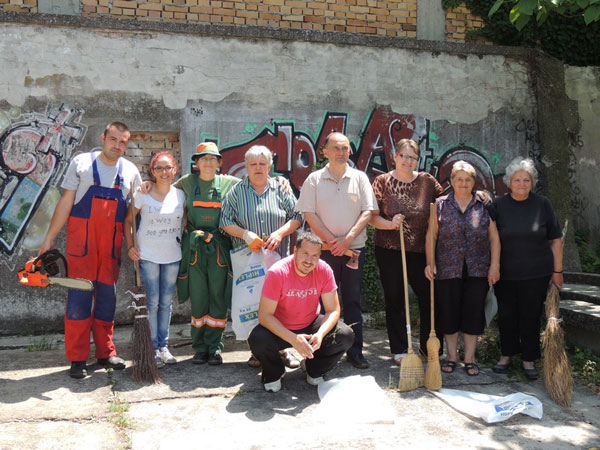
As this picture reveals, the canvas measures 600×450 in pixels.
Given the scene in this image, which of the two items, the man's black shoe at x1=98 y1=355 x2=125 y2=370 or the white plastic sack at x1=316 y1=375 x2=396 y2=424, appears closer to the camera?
the white plastic sack at x1=316 y1=375 x2=396 y2=424

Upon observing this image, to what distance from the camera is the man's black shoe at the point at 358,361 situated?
503cm

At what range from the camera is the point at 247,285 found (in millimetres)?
4824

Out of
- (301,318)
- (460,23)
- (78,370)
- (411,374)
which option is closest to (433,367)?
(411,374)

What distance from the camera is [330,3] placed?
8.40 meters

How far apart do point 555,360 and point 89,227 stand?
12.6 feet

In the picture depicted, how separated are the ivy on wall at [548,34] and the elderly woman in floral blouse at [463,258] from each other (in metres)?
4.70

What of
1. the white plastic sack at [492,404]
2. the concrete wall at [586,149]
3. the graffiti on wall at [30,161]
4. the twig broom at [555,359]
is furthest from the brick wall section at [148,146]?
the concrete wall at [586,149]

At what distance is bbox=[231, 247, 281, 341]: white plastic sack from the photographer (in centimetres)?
478

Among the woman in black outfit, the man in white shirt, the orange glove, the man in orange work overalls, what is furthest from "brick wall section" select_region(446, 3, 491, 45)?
the man in orange work overalls

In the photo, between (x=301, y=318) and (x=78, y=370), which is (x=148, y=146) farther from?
(x=301, y=318)

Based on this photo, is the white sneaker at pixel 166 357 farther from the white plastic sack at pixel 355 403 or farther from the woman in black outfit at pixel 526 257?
the woman in black outfit at pixel 526 257

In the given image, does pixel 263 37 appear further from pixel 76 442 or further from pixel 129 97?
pixel 76 442

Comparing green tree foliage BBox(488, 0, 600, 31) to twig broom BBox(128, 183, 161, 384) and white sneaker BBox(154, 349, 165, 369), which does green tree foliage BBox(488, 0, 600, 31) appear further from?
white sneaker BBox(154, 349, 165, 369)

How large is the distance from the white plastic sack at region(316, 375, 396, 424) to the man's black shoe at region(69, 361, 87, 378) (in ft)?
6.33
